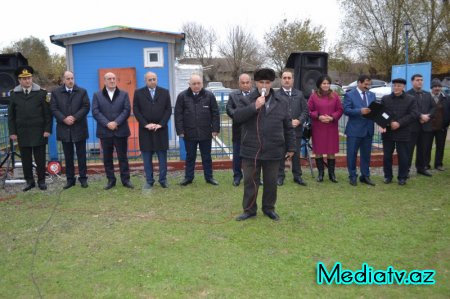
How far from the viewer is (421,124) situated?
8.17 metres

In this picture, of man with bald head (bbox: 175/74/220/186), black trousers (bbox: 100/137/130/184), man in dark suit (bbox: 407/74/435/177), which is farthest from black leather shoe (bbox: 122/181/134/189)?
man in dark suit (bbox: 407/74/435/177)

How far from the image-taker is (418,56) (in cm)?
3225

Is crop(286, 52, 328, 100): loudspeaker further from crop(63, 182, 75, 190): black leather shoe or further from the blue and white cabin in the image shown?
crop(63, 182, 75, 190): black leather shoe

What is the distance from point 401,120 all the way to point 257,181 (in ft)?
10.5

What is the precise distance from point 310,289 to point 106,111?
4.83 metres

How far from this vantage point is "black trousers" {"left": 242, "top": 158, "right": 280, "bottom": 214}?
5.41 metres

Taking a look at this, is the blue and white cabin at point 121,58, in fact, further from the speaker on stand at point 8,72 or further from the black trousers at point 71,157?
the black trousers at point 71,157

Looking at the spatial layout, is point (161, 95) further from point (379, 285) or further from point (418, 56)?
point (418, 56)

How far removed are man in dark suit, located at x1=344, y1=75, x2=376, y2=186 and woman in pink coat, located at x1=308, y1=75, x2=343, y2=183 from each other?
199 mm

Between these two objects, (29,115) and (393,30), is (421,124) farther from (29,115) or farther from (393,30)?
(393,30)

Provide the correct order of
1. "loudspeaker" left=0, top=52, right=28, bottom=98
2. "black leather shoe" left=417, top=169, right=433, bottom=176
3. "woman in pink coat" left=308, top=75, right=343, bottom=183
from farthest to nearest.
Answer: "loudspeaker" left=0, top=52, right=28, bottom=98
"black leather shoe" left=417, top=169, right=433, bottom=176
"woman in pink coat" left=308, top=75, right=343, bottom=183

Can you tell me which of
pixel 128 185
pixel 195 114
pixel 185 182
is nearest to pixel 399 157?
pixel 195 114

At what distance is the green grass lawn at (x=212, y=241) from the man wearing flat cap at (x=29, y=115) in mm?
885

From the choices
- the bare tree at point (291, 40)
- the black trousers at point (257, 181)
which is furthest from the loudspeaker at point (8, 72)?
the bare tree at point (291, 40)
